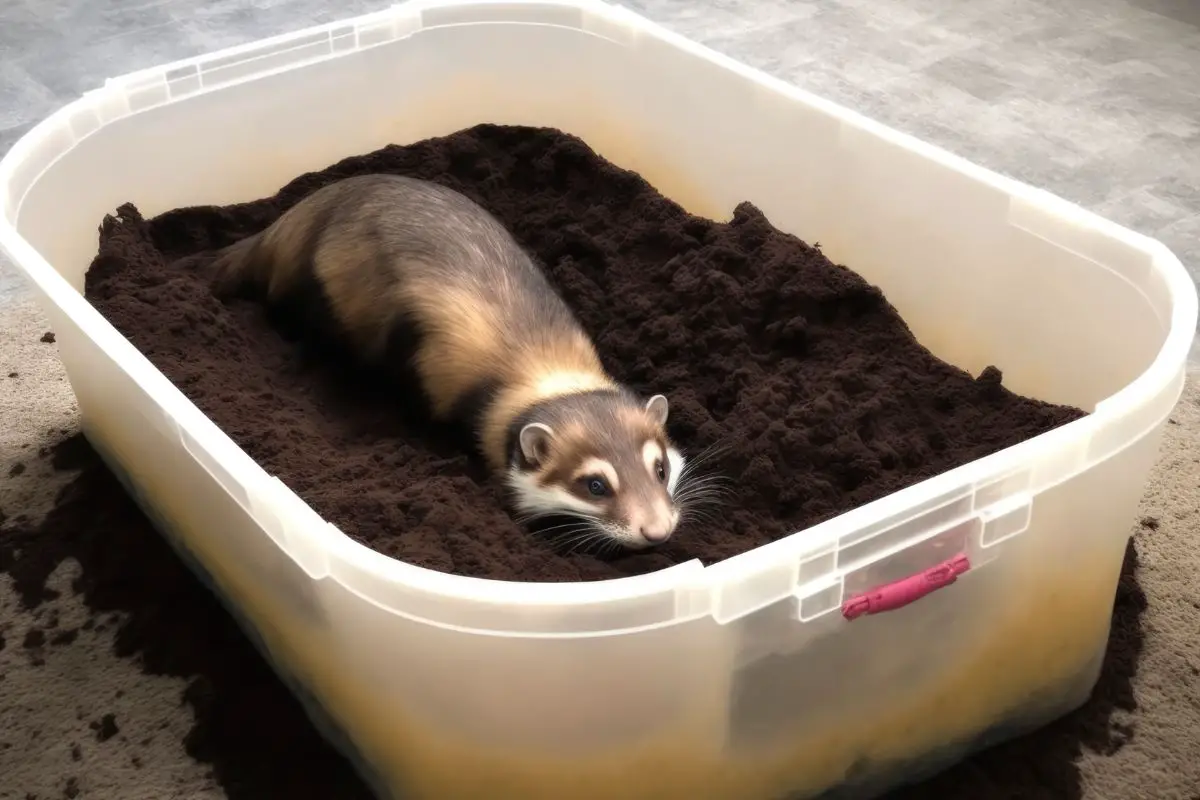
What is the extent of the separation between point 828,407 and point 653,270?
0.45 m

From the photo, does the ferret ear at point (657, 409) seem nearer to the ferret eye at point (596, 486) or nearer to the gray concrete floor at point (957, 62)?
the ferret eye at point (596, 486)

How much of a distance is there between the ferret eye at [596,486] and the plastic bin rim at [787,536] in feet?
0.80

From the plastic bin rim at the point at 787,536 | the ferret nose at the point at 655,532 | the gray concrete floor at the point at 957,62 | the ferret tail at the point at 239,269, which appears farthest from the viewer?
the gray concrete floor at the point at 957,62

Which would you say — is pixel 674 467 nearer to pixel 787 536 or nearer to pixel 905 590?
pixel 787 536

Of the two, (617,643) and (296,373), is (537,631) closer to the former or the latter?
(617,643)

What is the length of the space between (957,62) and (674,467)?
1.70 m

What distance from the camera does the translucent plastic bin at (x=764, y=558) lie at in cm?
94

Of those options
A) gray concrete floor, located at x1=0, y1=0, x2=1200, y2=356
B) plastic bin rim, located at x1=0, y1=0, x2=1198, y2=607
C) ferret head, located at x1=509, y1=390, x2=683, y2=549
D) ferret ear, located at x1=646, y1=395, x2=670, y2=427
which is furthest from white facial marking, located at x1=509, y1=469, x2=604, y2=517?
gray concrete floor, located at x1=0, y1=0, x2=1200, y2=356

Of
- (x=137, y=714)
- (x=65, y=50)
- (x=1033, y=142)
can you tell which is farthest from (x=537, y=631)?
(x=65, y=50)

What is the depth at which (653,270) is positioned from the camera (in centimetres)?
177

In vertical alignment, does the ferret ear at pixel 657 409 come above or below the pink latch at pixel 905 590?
below

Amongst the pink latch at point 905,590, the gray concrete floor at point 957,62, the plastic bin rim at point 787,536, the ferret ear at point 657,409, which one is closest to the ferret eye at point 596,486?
the ferret ear at point 657,409

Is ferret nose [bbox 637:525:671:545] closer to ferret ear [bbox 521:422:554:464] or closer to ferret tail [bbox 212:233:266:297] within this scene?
ferret ear [bbox 521:422:554:464]

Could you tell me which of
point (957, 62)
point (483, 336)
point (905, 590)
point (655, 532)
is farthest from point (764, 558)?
point (957, 62)
